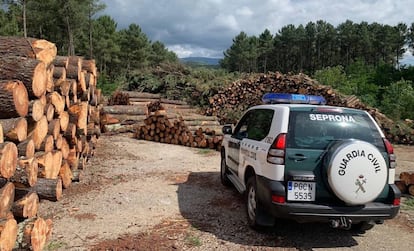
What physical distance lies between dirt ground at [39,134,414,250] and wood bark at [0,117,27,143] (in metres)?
1.31

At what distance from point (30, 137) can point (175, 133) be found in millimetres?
7400

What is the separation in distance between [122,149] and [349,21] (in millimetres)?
72395

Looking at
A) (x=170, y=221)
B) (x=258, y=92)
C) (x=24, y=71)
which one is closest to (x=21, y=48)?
(x=24, y=71)

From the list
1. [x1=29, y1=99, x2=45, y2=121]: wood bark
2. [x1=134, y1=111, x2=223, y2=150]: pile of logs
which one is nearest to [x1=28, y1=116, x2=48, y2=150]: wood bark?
[x1=29, y1=99, x2=45, y2=121]: wood bark

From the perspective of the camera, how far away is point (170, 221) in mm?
5137

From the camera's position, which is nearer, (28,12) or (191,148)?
(191,148)

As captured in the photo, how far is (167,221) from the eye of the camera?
202 inches

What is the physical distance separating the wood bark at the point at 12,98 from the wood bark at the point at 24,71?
231 millimetres

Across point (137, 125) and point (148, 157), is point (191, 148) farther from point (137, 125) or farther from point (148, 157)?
point (137, 125)

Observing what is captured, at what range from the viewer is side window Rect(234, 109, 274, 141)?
4.71m

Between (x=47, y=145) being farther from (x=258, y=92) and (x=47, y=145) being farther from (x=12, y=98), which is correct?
(x=258, y=92)

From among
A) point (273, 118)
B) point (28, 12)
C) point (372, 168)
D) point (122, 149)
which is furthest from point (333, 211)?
point (28, 12)

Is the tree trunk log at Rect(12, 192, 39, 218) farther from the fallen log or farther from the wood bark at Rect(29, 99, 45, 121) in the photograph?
the wood bark at Rect(29, 99, 45, 121)

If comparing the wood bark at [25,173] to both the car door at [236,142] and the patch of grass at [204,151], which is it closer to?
the car door at [236,142]
